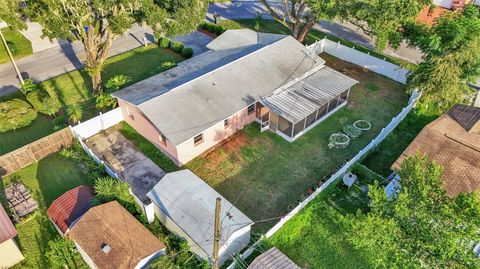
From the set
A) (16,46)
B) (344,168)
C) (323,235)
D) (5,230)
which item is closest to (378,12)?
(344,168)

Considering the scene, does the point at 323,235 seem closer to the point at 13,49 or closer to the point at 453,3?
the point at 13,49

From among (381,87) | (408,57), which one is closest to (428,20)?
(408,57)

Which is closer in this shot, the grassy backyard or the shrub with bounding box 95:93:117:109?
the grassy backyard

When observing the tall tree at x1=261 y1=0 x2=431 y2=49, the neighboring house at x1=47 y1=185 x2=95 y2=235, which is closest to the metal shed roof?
the tall tree at x1=261 y1=0 x2=431 y2=49

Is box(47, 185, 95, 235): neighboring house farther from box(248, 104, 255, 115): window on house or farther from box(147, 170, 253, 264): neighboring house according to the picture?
box(248, 104, 255, 115): window on house

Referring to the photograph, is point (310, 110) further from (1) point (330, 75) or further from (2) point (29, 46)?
(2) point (29, 46)

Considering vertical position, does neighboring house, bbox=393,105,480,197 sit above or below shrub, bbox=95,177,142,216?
above
